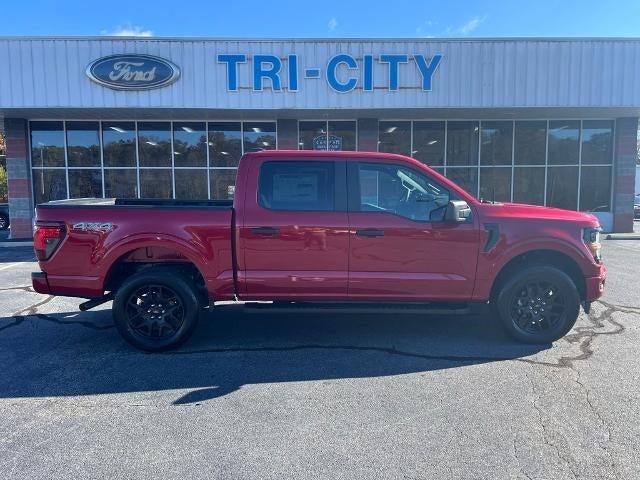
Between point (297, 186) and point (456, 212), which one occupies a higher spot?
point (297, 186)

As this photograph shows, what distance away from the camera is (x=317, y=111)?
14219 millimetres

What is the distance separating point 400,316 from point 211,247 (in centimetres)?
271

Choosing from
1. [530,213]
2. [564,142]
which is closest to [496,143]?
[564,142]

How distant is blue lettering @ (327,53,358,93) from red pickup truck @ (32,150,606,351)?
9322 mm

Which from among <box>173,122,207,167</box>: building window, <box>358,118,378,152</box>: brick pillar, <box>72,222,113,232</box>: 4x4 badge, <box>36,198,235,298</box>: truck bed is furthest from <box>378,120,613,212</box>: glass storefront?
<box>72,222,113,232</box>: 4x4 badge

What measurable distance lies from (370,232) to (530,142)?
1401cm

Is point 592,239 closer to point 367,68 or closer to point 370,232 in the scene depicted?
point 370,232

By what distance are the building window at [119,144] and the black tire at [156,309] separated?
12.4 metres

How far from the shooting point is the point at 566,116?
15.7m

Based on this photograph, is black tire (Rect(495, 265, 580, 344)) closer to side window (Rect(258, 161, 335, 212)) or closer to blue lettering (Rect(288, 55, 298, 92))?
side window (Rect(258, 161, 335, 212))

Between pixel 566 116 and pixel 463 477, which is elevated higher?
pixel 566 116

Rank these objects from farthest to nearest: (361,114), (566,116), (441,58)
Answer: (566,116) → (361,114) → (441,58)

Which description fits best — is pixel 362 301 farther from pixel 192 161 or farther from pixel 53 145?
pixel 53 145

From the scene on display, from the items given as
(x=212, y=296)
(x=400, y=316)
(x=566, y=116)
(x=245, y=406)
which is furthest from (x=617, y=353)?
(x=566, y=116)
